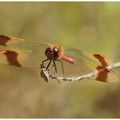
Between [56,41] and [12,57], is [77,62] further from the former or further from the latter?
[12,57]

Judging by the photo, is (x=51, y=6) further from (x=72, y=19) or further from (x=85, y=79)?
(x=85, y=79)

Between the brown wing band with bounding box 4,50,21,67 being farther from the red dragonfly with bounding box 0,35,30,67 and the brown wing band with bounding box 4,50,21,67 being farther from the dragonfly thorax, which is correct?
the dragonfly thorax

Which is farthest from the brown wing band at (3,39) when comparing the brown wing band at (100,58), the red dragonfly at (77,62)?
the brown wing band at (100,58)

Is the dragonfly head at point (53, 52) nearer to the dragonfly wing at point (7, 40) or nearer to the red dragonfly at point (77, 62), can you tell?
the red dragonfly at point (77, 62)

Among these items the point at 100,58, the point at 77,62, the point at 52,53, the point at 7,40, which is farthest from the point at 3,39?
the point at 100,58

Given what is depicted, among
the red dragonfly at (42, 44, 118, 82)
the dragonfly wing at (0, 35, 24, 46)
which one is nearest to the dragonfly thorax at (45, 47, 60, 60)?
the red dragonfly at (42, 44, 118, 82)
